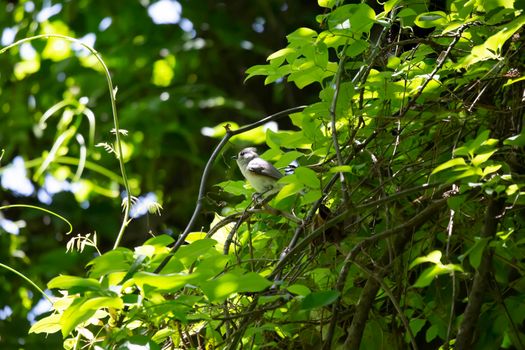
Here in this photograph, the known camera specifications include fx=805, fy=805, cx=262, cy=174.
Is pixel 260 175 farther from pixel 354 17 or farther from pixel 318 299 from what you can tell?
pixel 318 299

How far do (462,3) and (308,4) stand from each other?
4005 mm

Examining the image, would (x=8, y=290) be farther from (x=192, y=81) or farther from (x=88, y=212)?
(x=192, y=81)

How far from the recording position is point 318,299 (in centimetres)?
161

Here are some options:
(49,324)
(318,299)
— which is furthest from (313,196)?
(49,324)

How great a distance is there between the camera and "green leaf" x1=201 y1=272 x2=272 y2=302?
1531 mm

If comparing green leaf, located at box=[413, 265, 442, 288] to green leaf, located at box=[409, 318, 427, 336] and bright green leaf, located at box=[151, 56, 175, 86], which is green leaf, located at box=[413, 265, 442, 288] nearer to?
green leaf, located at box=[409, 318, 427, 336]

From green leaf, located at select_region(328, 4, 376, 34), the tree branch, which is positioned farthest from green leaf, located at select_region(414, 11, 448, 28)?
the tree branch

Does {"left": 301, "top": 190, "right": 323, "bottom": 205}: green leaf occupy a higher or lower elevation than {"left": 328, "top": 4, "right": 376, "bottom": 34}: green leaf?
lower

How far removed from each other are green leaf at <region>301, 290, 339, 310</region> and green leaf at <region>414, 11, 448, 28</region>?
759 mm

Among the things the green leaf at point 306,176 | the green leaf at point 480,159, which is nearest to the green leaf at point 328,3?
the green leaf at point 306,176

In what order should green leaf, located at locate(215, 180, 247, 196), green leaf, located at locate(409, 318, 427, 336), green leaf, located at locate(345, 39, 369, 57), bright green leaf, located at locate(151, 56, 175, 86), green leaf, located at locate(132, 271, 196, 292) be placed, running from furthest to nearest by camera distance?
bright green leaf, located at locate(151, 56, 175, 86) < green leaf, located at locate(215, 180, 247, 196) < green leaf, located at locate(409, 318, 427, 336) < green leaf, located at locate(345, 39, 369, 57) < green leaf, located at locate(132, 271, 196, 292)

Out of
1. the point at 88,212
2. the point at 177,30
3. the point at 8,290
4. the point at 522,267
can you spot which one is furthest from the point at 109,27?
the point at 522,267

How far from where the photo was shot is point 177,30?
5.81m

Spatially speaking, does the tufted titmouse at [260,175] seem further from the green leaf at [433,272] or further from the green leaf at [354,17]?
the green leaf at [433,272]
